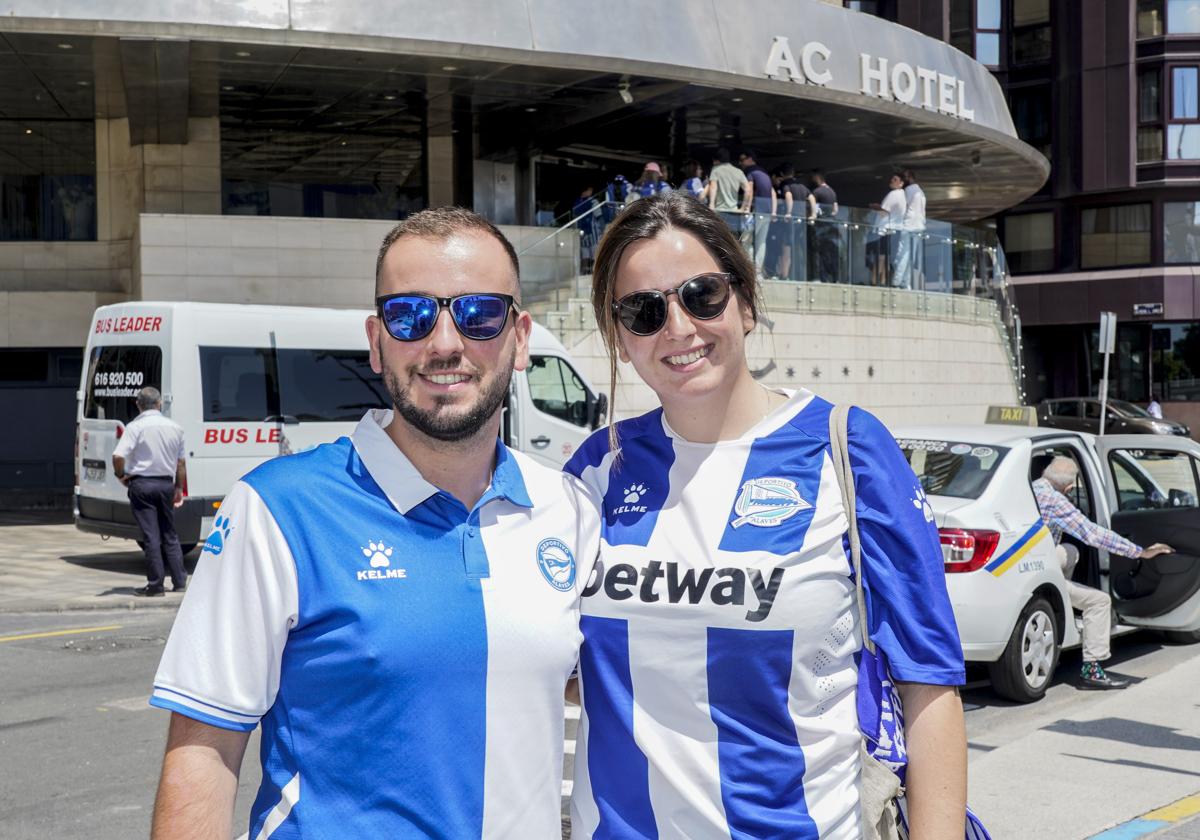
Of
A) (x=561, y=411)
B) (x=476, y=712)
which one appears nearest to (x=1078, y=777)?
(x=476, y=712)

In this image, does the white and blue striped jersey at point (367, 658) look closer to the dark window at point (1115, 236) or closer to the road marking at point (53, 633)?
the road marking at point (53, 633)

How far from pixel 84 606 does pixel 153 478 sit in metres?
1.42

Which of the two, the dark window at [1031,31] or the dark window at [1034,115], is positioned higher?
the dark window at [1031,31]

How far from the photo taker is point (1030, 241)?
4491 cm

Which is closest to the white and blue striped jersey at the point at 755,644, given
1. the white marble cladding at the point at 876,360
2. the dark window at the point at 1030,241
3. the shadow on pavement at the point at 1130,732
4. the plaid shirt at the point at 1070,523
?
the shadow on pavement at the point at 1130,732

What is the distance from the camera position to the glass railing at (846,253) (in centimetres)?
1914

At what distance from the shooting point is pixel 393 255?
91.5 inches

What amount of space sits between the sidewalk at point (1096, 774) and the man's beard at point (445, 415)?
3735mm

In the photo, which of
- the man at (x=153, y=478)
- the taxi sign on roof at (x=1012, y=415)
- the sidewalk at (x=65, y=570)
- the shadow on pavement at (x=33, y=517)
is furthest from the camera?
the shadow on pavement at (x=33, y=517)

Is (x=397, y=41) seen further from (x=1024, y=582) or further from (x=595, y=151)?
A: (x=1024, y=582)

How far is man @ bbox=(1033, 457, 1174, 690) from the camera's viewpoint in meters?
8.16

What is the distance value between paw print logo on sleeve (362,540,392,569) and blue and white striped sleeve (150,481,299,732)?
0.41ft

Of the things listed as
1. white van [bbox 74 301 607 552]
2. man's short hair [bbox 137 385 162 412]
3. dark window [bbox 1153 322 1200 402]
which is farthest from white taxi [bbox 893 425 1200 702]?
dark window [bbox 1153 322 1200 402]

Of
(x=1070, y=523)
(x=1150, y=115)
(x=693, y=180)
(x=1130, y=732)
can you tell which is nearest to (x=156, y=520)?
(x=1070, y=523)
